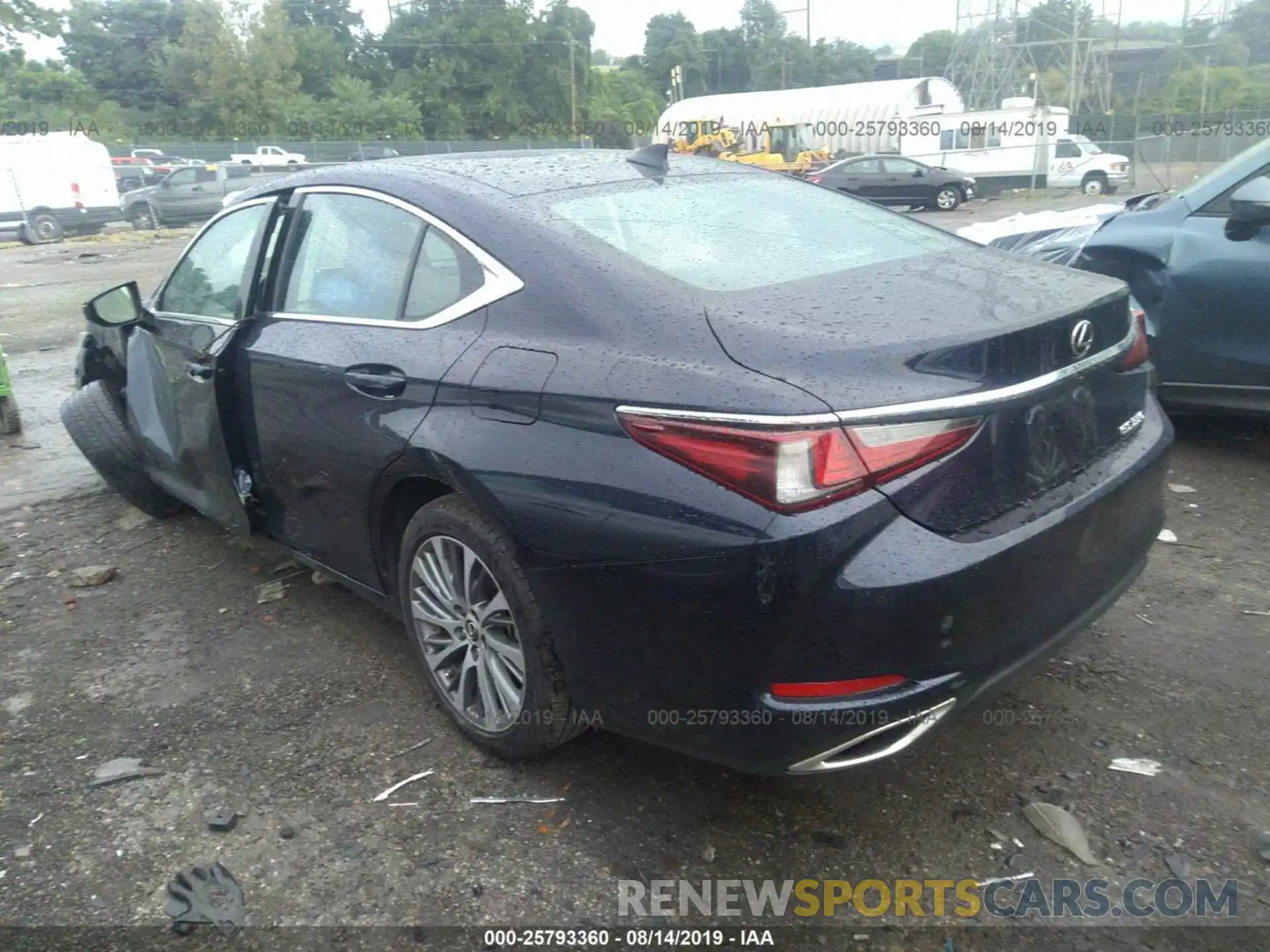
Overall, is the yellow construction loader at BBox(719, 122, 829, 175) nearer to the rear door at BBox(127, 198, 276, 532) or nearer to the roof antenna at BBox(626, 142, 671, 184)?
the rear door at BBox(127, 198, 276, 532)

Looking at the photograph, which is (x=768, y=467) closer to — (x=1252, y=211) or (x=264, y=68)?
(x=1252, y=211)

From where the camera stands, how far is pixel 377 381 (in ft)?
9.46

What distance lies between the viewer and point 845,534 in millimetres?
2043

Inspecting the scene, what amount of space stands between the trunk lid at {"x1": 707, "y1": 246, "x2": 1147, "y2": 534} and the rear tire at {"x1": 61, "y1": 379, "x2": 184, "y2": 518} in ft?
11.2

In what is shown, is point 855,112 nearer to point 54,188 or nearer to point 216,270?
point 54,188

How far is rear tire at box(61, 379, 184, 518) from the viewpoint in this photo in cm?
465

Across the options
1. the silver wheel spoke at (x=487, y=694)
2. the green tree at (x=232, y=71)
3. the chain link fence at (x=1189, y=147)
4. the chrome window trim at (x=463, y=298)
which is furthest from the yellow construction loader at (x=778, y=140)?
the silver wheel spoke at (x=487, y=694)

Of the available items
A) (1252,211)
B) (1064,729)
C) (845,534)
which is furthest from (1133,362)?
(1252,211)

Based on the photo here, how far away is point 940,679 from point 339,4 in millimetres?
78059

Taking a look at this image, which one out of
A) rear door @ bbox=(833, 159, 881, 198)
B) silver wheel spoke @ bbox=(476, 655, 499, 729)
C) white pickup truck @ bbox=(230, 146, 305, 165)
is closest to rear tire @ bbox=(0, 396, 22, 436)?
silver wheel spoke @ bbox=(476, 655, 499, 729)

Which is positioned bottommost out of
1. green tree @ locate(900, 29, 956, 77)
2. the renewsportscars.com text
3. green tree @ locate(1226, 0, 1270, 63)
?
the renewsportscars.com text

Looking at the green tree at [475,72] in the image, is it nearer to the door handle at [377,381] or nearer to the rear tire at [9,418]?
the rear tire at [9,418]

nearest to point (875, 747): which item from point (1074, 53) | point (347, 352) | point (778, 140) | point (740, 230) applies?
point (740, 230)

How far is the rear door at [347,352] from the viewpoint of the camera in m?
2.77
